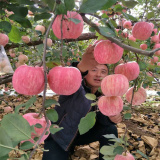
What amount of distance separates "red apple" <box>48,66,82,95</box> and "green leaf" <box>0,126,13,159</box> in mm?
188

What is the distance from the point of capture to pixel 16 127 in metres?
0.47

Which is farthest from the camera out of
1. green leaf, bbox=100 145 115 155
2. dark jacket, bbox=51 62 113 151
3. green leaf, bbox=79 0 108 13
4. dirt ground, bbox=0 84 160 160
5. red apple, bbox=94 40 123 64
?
dirt ground, bbox=0 84 160 160

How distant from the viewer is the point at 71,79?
592 millimetres

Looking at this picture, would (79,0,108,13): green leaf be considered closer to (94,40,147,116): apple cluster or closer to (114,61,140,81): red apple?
(94,40,147,116): apple cluster

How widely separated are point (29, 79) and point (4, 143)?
0.61 ft

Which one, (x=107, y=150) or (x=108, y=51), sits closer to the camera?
(x=108, y=51)

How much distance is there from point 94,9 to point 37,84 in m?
0.27

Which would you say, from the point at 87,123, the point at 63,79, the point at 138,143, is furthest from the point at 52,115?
the point at 138,143

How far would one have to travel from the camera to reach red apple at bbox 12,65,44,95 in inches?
21.3

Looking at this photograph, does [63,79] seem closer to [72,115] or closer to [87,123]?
[87,123]

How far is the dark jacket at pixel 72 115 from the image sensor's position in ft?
5.00

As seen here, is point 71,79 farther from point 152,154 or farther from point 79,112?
point 152,154

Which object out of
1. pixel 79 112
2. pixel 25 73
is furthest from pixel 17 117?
pixel 79 112

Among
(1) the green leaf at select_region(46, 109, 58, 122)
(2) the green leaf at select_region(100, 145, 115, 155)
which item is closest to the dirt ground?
(2) the green leaf at select_region(100, 145, 115, 155)
